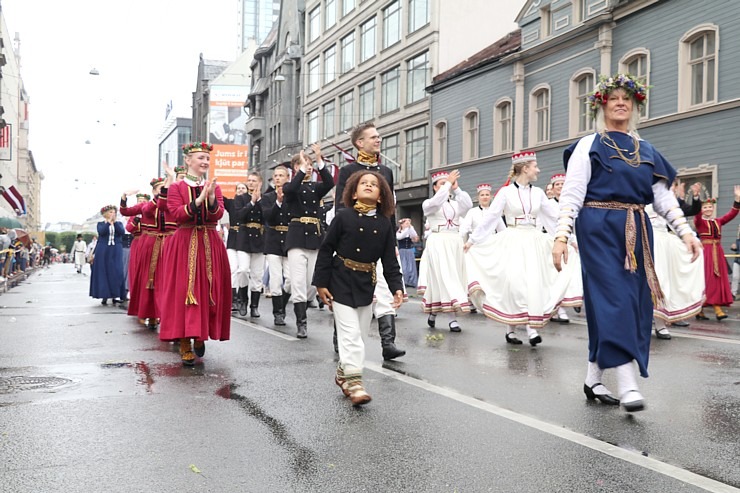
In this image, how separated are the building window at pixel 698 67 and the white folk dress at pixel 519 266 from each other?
1321 cm

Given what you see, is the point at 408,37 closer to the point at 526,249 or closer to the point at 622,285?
the point at 526,249

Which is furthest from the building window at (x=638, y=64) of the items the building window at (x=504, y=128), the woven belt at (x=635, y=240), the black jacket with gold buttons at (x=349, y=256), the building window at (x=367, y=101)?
the building window at (x=367, y=101)

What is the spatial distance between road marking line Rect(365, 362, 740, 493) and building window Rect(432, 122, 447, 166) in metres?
29.3

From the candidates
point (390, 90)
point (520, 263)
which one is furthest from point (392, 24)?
point (520, 263)

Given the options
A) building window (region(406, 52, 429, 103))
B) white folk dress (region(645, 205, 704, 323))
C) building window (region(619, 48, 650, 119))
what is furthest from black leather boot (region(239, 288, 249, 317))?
building window (region(406, 52, 429, 103))

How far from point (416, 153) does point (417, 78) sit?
3.57 metres

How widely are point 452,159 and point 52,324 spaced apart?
962 inches

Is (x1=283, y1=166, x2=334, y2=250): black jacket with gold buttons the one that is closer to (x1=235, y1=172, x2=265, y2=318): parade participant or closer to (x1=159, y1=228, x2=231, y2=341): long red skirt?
(x1=159, y1=228, x2=231, y2=341): long red skirt

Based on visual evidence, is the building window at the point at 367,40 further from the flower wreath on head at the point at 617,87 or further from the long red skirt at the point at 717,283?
the flower wreath on head at the point at 617,87

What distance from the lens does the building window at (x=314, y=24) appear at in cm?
5394

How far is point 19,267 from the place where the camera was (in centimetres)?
3625

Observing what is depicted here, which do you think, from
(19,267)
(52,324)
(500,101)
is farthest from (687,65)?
(19,267)

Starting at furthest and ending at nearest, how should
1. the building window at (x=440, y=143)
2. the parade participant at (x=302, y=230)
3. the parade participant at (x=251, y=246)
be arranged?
the building window at (x=440, y=143), the parade participant at (x=251, y=246), the parade participant at (x=302, y=230)

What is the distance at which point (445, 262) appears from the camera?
37.0 ft
